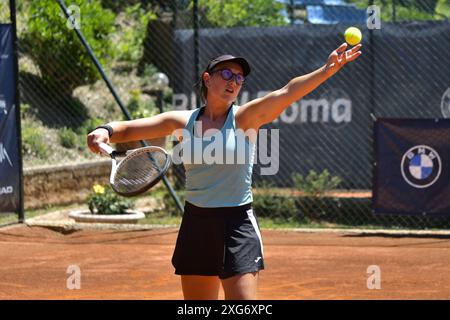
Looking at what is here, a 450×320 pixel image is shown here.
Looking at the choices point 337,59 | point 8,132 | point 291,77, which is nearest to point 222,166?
point 337,59

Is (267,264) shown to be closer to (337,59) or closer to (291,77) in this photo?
(337,59)

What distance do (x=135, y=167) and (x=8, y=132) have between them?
6000 mm

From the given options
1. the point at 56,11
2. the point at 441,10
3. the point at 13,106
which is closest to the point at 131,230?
the point at 13,106

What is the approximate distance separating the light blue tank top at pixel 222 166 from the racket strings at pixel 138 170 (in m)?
0.16

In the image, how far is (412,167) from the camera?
9.77 m

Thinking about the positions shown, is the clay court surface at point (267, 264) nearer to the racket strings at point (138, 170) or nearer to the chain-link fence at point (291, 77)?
the chain-link fence at point (291, 77)

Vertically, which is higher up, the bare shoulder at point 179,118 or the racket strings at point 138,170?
the bare shoulder at point 179,118

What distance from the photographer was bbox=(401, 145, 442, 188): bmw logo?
9.73 metres

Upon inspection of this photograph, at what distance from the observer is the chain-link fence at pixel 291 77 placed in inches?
432

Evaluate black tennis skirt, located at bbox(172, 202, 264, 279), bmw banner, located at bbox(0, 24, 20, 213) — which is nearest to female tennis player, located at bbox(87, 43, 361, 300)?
black tennis skirt, located at bbox(172, 202, 264, 279)

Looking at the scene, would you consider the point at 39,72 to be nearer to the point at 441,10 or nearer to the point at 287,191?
the point at 287,191

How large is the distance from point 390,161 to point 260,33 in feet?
11.1

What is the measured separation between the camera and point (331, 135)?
40.6ft

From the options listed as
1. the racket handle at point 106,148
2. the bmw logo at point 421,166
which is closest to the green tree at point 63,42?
the bmw logo at point 421,166
